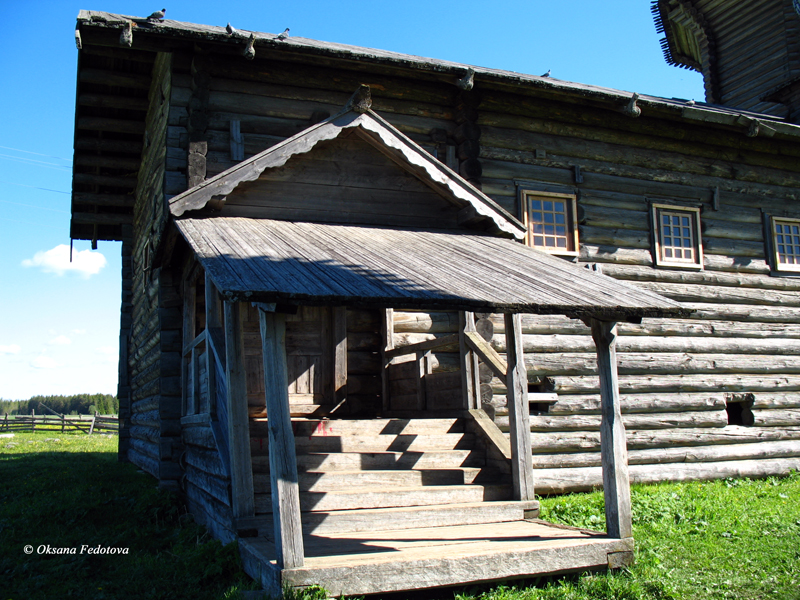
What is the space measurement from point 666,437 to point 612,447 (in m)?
5.35

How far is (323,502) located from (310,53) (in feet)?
19.9

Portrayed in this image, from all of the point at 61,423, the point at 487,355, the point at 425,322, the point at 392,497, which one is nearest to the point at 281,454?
the point at 392,497

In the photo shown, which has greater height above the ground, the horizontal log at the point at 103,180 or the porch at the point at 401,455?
the horizontal log at the point at 103,180

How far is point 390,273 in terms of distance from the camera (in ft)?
20.0

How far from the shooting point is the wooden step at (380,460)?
7344 mm

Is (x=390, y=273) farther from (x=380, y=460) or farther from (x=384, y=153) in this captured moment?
(x=384, y=153)

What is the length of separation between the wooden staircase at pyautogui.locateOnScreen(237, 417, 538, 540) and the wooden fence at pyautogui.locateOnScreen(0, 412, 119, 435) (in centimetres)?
3077

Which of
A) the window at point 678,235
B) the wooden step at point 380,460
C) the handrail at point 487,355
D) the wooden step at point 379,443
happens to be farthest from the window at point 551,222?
the wooden step at point 380,460

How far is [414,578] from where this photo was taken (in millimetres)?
5234

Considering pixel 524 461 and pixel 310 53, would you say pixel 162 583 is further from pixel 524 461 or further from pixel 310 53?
pixel 310 53

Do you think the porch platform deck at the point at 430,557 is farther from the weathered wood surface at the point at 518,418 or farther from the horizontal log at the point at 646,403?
the horizontal log at the point at 646,403

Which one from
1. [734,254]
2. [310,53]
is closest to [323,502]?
[310,53]

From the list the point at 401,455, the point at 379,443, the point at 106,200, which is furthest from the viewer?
the point at 106,200

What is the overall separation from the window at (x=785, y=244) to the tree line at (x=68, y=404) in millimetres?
68867
